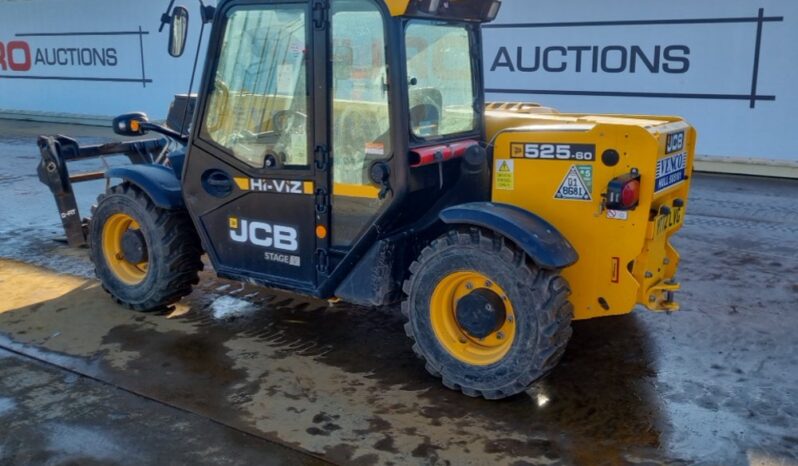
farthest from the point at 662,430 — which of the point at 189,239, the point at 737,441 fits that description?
the point at 189,239

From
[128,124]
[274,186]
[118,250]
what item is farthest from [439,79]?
[118,250]

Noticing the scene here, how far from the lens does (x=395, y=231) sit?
408 centimetres

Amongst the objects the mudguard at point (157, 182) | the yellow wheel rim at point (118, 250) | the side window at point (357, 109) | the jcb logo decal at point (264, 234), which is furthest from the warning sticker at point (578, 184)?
the yellow wheel rim at point (118, 250)

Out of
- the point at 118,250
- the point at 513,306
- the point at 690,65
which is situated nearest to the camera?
the point at 513,306

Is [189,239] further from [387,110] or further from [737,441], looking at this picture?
Answer: [737,441]

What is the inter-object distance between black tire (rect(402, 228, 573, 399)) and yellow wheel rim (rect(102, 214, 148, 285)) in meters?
2.16

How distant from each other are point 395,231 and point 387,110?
657mm

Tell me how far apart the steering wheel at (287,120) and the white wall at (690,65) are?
6.89 m

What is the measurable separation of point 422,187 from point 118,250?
7.56 ft

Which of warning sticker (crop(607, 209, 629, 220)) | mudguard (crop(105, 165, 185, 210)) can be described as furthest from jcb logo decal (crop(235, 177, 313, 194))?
warning sticker (crop(607, 209, 629, 220))

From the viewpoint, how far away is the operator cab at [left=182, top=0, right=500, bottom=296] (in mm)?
3830

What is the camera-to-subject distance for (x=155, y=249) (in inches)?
187

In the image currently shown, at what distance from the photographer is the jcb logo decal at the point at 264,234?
14.0 ft

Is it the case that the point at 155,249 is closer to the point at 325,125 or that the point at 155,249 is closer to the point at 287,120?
the point at 287,120
